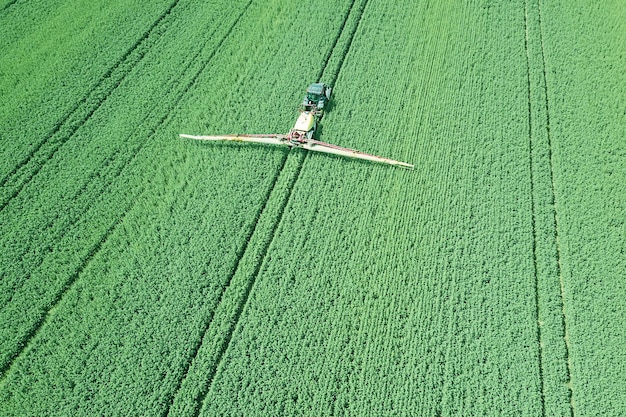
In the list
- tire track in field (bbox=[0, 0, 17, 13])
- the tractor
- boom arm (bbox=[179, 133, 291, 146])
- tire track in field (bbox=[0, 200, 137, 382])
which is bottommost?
tire track in field (bbox=[0, 200, 137, 382])

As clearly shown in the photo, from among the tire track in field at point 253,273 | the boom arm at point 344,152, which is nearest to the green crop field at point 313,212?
the tire track in field at point 253,273

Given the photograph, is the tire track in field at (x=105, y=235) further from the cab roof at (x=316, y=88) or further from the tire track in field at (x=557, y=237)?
the tire track in field at (x=557, y=237)

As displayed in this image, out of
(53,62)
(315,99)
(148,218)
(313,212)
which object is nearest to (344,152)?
(313,212)

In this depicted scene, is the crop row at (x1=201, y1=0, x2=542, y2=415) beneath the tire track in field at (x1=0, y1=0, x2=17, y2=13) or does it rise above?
beneath

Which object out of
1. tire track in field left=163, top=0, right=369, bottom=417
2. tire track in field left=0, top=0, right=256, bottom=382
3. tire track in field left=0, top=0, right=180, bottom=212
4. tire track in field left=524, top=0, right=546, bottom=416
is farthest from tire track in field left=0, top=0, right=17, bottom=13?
tire track in field left=524, top=0, right=546, bottom=416

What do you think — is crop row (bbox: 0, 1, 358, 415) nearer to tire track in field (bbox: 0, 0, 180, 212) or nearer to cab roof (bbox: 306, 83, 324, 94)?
tire track in field (bbox: 0, 0, 180, 212)

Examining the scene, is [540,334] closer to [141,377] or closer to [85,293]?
[141,377]

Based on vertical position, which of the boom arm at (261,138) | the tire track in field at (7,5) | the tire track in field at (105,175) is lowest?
the tire track in field at (105,175)

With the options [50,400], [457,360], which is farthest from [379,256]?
[50,400]
